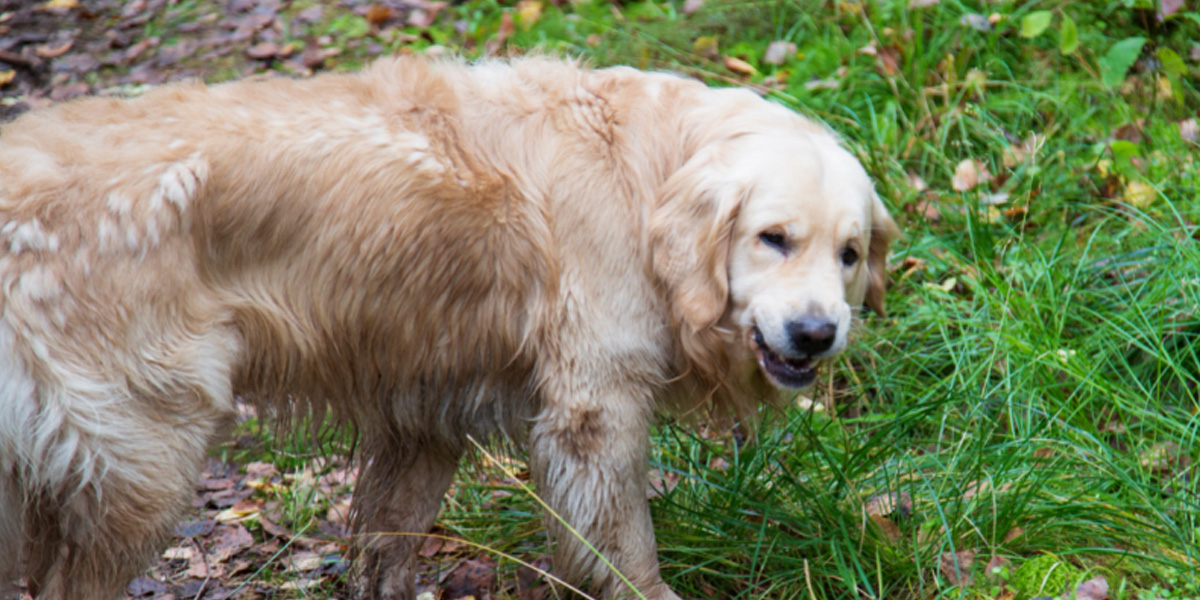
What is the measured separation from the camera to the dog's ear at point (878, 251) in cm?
340

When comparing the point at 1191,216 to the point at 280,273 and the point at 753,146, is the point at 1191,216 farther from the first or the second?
the point at 280,273

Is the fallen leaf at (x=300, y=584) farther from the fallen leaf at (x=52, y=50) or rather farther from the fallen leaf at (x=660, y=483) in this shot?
the fallen leaf at (x=52, y=50)

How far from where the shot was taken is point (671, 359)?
328cm

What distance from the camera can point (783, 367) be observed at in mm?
3150

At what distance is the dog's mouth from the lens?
314 cm

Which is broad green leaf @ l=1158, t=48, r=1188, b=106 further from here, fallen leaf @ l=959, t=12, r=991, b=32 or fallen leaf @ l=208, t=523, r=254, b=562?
fallen leaf @ l=208, t=523, r=254, b=562

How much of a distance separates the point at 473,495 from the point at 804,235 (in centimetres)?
179

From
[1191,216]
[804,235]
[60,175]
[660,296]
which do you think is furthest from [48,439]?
[1191,216]

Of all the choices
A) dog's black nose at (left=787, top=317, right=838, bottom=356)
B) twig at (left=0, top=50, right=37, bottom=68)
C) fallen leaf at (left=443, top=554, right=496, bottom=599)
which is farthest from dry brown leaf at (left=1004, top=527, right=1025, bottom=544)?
twig at (left=0, top=50, right=37, bottom=68)

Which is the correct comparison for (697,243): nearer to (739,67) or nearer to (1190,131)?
(1190,131)

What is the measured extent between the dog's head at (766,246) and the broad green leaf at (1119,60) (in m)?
2.84

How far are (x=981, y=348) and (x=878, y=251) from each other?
→ 942 millimetres

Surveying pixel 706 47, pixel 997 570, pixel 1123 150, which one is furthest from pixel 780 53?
pixel 997 570

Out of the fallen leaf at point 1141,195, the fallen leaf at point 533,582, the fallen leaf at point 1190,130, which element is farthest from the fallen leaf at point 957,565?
the fallen leaf at point 1190,130
